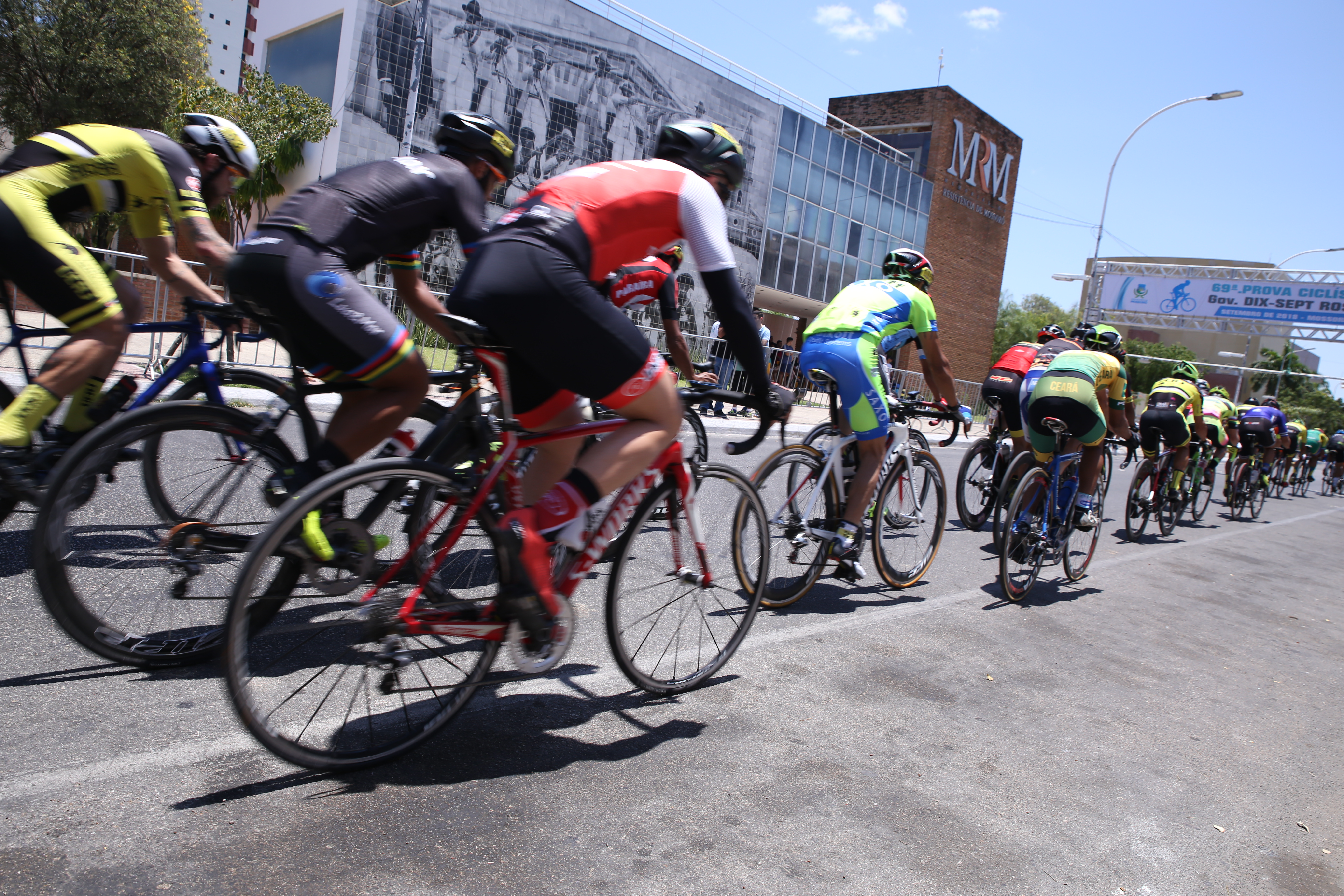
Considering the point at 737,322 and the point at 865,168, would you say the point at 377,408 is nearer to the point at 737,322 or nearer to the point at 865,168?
the point at 737,322

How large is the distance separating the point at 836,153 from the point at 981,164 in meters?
12.3

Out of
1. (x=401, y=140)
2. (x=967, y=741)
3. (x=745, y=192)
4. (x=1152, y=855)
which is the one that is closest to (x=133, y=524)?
(x=967, y=741)

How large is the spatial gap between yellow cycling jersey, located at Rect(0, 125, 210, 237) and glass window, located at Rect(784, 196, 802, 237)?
3053 cm

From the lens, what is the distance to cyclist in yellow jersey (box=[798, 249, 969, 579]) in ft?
16.3

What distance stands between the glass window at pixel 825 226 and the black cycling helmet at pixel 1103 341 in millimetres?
27842

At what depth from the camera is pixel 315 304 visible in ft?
9.00

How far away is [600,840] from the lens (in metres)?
2.38

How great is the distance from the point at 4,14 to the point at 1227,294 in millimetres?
45934

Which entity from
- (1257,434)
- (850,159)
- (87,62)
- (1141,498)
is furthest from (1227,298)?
(87,62)

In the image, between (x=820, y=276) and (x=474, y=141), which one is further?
(x=820, y=276)

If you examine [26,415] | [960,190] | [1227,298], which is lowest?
[26,415]

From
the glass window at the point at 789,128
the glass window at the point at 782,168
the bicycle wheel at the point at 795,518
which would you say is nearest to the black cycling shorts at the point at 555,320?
the bicycle wheel at the point at 795,518

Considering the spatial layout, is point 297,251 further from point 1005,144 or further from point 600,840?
point 1005,144

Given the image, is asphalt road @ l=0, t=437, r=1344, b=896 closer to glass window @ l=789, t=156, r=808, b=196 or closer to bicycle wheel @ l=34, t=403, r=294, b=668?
bicycle wheel @ l=34, t=403, r=294, b=668
